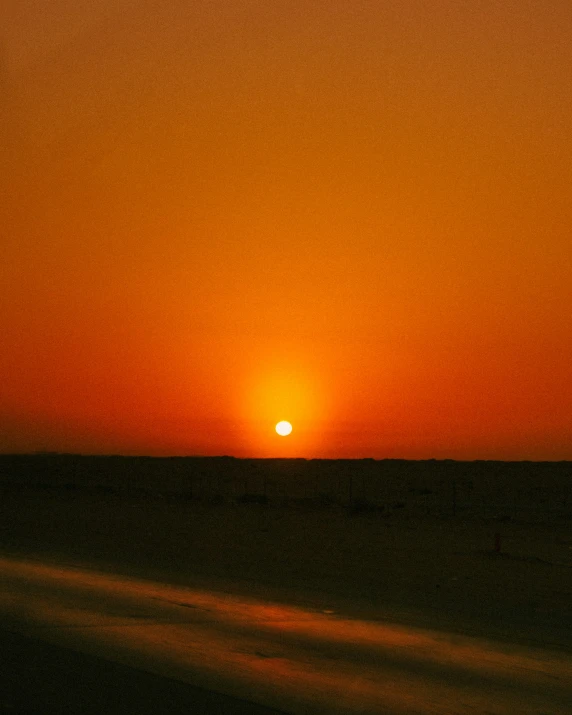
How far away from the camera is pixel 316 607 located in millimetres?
17500

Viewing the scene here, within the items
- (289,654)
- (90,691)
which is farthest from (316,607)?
(90,691)

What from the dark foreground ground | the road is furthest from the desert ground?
the dark foreground ground

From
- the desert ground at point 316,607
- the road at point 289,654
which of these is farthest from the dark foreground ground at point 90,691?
the desert ground at point 316,607

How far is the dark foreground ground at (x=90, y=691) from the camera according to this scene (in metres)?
9.41

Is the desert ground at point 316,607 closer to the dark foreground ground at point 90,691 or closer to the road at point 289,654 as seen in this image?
the road at point 289,654

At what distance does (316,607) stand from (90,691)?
771 centimetres

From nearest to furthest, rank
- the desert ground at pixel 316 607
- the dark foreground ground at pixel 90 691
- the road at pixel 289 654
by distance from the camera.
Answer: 1. the dark foreground ground at pixel 90 691
2. the road at pixel 289 654
3. the desert ground at pixel 316 607

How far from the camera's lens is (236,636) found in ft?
45.2

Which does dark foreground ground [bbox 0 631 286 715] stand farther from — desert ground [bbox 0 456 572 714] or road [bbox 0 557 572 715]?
desert ground [bbox 0 456 572 714]

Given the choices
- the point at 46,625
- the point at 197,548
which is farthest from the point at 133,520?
the point at 46,625

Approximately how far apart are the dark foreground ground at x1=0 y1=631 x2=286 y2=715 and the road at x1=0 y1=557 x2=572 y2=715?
8cm

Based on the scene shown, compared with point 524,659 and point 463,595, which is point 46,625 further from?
point 463,595

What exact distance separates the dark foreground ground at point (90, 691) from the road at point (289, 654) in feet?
0.26

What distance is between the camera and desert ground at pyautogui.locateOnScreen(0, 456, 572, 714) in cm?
1109
